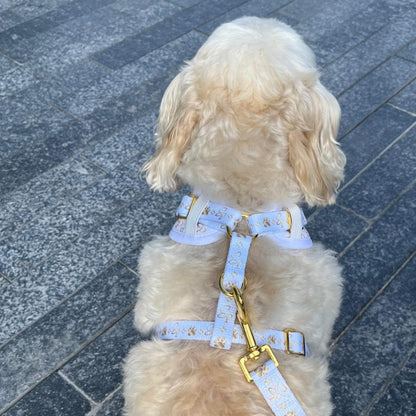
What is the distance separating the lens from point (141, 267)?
242 centimetres

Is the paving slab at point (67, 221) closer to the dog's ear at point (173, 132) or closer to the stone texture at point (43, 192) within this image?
the stone texture at point (43, 192)

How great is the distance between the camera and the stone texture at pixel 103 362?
9.00 feet

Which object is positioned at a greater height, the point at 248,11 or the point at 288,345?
the point at 288,345

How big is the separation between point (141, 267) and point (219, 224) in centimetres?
53

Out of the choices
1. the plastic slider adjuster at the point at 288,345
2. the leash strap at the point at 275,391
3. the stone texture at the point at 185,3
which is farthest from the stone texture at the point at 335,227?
the stone texture at the point at 185,3

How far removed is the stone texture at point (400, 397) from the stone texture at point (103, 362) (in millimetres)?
1356

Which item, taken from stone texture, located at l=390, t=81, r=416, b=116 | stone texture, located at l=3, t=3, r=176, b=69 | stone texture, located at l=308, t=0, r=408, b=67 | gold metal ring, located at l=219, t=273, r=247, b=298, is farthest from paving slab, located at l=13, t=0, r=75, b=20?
gold metal ring, located at l=219, t=273, r=247, b=298

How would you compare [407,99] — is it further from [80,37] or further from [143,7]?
[80,37]

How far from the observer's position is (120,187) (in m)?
3.77

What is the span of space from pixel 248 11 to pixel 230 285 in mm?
4203

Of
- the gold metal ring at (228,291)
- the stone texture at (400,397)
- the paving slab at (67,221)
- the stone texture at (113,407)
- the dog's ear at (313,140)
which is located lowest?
the stone texture at (400,397)

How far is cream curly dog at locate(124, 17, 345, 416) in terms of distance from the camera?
6.18ft

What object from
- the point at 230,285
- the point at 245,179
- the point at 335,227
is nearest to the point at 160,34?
the point at 335,227

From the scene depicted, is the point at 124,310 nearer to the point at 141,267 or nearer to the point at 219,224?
the point at 141,267
